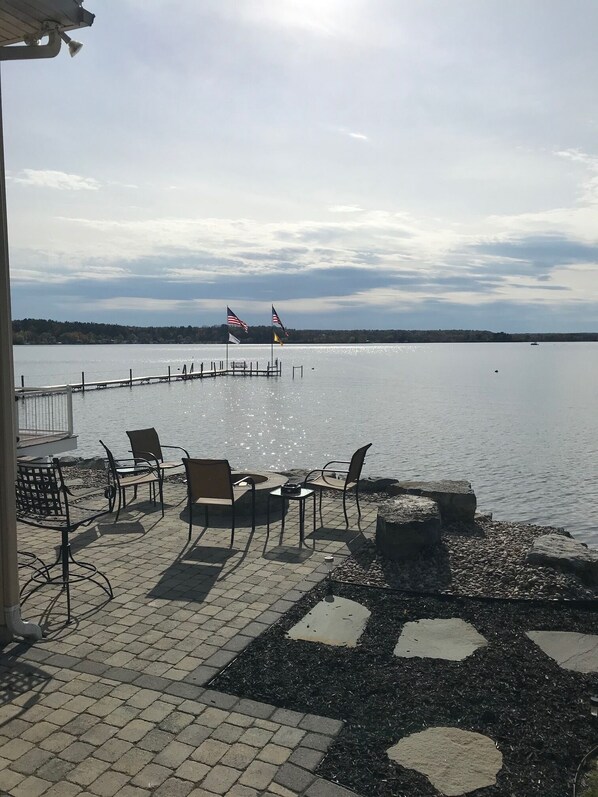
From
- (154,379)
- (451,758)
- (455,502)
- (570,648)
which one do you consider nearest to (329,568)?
(570,648)

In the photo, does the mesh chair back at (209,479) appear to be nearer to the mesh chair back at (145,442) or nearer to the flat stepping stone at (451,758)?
the mesh chair back at (145,442)

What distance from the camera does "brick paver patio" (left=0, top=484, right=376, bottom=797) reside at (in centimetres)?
304

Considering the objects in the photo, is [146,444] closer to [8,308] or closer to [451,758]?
[8,308]

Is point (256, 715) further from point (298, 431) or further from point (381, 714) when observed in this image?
point (298, 431)

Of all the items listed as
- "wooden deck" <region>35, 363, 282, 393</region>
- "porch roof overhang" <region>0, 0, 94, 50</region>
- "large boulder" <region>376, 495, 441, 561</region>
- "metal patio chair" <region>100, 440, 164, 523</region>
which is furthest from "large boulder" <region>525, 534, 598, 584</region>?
"wooden deck" <region>35, 363, 282, 393</region>

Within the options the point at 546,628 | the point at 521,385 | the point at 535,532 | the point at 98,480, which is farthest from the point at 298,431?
the point at 521,385

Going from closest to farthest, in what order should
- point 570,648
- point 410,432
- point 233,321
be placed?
1. point 570,648
2. point 410,432
3. point 233,321

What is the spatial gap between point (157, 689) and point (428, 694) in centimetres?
161

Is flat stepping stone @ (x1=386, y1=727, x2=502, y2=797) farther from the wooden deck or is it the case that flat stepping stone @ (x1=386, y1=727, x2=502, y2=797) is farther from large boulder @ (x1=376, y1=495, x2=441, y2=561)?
the wooden deck

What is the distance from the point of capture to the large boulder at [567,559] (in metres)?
6.07

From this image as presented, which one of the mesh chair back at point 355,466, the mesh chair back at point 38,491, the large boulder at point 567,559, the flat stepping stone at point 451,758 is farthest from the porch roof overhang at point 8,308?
the large boulder at point 567,559

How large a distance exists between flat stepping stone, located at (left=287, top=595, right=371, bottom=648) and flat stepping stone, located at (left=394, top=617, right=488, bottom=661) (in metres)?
0.35

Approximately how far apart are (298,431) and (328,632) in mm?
26134

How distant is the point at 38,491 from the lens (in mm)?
5262
